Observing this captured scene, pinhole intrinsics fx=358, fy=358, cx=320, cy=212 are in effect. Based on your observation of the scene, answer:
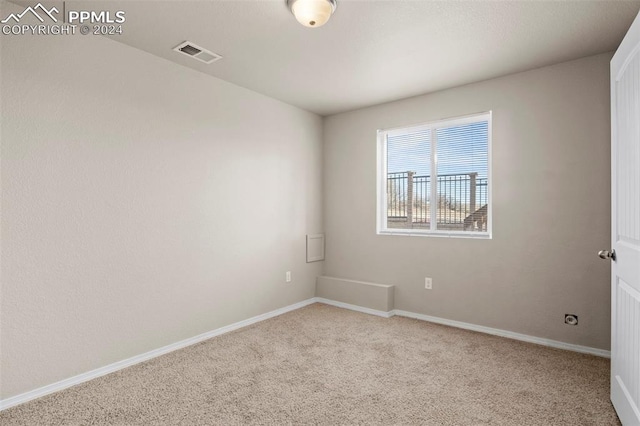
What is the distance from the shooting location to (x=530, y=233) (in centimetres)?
328

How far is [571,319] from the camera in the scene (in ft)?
10.0

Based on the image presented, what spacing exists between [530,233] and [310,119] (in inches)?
112

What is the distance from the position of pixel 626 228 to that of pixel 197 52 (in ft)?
10.3

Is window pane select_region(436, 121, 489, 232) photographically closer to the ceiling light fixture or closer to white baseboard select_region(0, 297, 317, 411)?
the ceiling light fixture

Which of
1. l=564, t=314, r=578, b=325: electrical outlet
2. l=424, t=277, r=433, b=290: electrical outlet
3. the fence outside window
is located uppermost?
the fence outside window

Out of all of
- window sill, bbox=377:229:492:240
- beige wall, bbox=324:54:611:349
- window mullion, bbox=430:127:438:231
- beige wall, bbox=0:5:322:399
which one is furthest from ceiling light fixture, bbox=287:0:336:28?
window sill, bbox=377:229:492:240

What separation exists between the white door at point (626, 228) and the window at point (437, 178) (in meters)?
1.47

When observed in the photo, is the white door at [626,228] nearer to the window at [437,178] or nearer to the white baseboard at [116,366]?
the window at [437,178]

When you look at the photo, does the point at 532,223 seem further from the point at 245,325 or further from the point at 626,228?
the point at 245,325

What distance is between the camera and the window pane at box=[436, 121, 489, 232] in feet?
12.0

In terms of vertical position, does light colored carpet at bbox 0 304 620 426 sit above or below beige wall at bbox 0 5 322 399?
below

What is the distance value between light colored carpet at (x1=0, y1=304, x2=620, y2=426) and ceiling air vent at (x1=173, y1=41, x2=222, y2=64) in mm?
2472

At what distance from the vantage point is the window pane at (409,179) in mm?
4070

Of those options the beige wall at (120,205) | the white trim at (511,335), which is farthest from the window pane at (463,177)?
the beige wall at (120,205)
